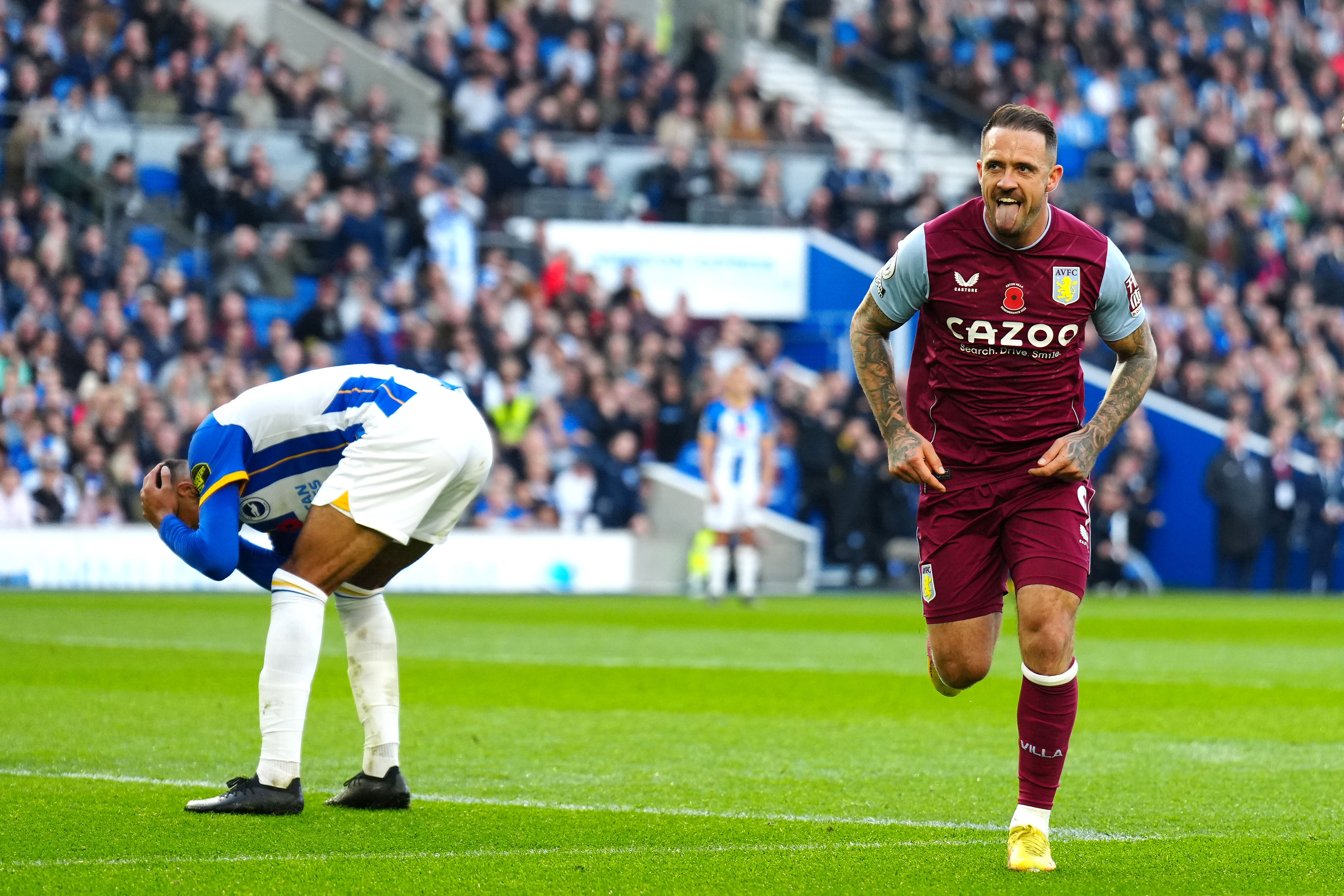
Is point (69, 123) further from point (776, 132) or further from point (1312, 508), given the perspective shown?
point (1312, 508)

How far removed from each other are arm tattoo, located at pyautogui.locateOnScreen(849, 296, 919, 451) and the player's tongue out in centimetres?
49

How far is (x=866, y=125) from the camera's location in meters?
31.0

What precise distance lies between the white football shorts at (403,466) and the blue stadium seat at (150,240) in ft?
53.1

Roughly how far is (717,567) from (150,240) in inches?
313

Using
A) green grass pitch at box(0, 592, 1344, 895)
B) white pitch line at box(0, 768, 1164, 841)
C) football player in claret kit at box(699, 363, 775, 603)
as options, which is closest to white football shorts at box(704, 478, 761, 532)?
football player in claret kit at box(699, 363, 775, 603)

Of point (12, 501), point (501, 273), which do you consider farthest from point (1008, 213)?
point (501, 273)

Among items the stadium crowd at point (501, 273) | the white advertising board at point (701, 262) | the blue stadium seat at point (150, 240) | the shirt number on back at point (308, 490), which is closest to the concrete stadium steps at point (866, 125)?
the stadium crowd at point (501, 273)

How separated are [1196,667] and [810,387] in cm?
1091

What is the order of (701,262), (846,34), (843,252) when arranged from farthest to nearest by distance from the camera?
(846,34), (843,252), (701,262)

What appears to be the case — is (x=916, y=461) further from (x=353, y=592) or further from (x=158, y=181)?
(x=158, y=181)

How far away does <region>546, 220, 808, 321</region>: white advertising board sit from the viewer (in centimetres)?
2380

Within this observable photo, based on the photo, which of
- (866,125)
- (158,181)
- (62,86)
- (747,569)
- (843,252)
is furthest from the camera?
(866,125)

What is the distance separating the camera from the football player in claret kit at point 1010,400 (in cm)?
553

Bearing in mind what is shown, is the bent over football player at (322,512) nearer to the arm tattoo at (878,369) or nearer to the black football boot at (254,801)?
the black football boot at (254,801)
